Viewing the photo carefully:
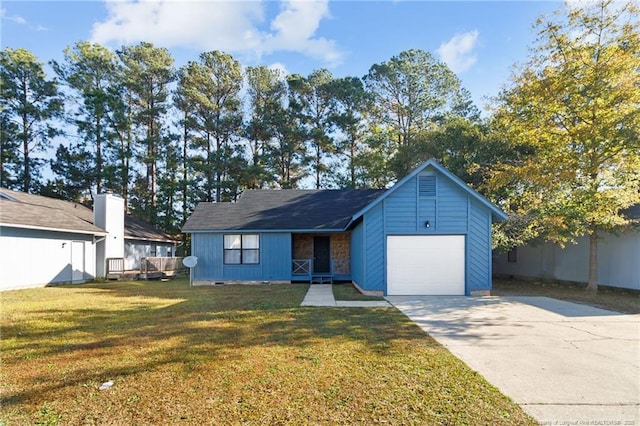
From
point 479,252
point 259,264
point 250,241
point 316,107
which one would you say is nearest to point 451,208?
point 479,252

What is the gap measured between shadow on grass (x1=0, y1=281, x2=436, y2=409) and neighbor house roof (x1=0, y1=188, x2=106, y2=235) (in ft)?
15.3

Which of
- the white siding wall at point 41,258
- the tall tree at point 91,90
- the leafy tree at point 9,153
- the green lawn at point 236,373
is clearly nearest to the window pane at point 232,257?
the white siding wall at point 41,258

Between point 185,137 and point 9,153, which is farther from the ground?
point 185,137

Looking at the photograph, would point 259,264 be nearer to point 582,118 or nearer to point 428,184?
point 428,184

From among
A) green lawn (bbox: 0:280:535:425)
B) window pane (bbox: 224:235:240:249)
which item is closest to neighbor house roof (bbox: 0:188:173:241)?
window pane (bbox: 224:235:240:249)

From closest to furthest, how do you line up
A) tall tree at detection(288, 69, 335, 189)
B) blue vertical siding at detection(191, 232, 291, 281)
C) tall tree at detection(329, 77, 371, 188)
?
blue vertical siding at detection(191, 232, 291, 281) → tall tree at detection(329, 77, 371, 188) → tall tree at detection(288, 69, 335, 189)

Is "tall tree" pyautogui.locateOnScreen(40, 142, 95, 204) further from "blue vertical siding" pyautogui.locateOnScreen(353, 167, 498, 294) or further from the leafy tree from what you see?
"blue vertical siding" pyautogui.locateOnScreen(353, 167, 498, 294)

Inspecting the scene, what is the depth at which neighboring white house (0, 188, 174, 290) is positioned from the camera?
13211 mm

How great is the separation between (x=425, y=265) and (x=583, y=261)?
8.11m

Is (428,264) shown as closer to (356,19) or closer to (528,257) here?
(356,19)

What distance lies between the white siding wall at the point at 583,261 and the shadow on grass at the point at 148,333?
10.1 m

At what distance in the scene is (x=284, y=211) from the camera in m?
16.5

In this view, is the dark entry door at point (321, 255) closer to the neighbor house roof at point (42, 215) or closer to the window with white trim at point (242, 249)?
the window with white trim at point (242, 249)

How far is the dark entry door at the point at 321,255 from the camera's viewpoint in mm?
16234
